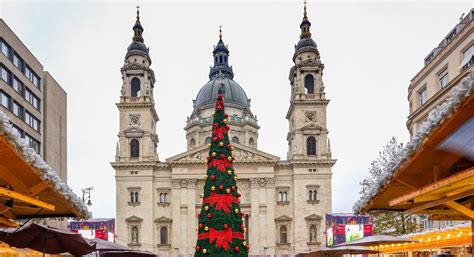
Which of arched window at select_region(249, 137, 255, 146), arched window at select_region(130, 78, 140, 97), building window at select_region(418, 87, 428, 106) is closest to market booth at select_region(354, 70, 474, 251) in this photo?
building window at select_region(418, 87, 428, 106)

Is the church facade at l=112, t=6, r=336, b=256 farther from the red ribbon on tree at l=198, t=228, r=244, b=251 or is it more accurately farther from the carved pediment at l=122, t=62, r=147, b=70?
the red ribbon on tree at l=198, t=228, r=244, b=251

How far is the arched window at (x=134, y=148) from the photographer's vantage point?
67625mm

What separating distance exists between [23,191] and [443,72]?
32.7 meters

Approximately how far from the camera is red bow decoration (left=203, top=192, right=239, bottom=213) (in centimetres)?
1927

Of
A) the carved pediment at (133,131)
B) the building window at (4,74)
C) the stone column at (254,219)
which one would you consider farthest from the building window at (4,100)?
the stone column at (254,219)

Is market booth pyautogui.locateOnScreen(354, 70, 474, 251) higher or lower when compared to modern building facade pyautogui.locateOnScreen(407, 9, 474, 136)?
lower

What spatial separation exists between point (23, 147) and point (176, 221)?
59013 millimetres

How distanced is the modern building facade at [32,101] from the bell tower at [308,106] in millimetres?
27733

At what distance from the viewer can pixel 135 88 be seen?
230 ft

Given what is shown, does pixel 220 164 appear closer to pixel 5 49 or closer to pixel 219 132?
pixel 219 132

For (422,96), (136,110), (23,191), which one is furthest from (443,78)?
(136,110)

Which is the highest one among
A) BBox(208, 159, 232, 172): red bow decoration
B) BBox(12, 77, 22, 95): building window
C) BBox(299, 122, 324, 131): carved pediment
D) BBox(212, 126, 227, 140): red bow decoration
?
BBox(12, 77, 22, 95): building window

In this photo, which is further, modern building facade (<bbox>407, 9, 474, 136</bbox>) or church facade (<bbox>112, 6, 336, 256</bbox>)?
church facade (<bbox>112, 6, 336, 256</bbox>)

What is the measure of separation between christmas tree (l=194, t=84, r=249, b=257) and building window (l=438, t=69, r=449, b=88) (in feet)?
70.9
